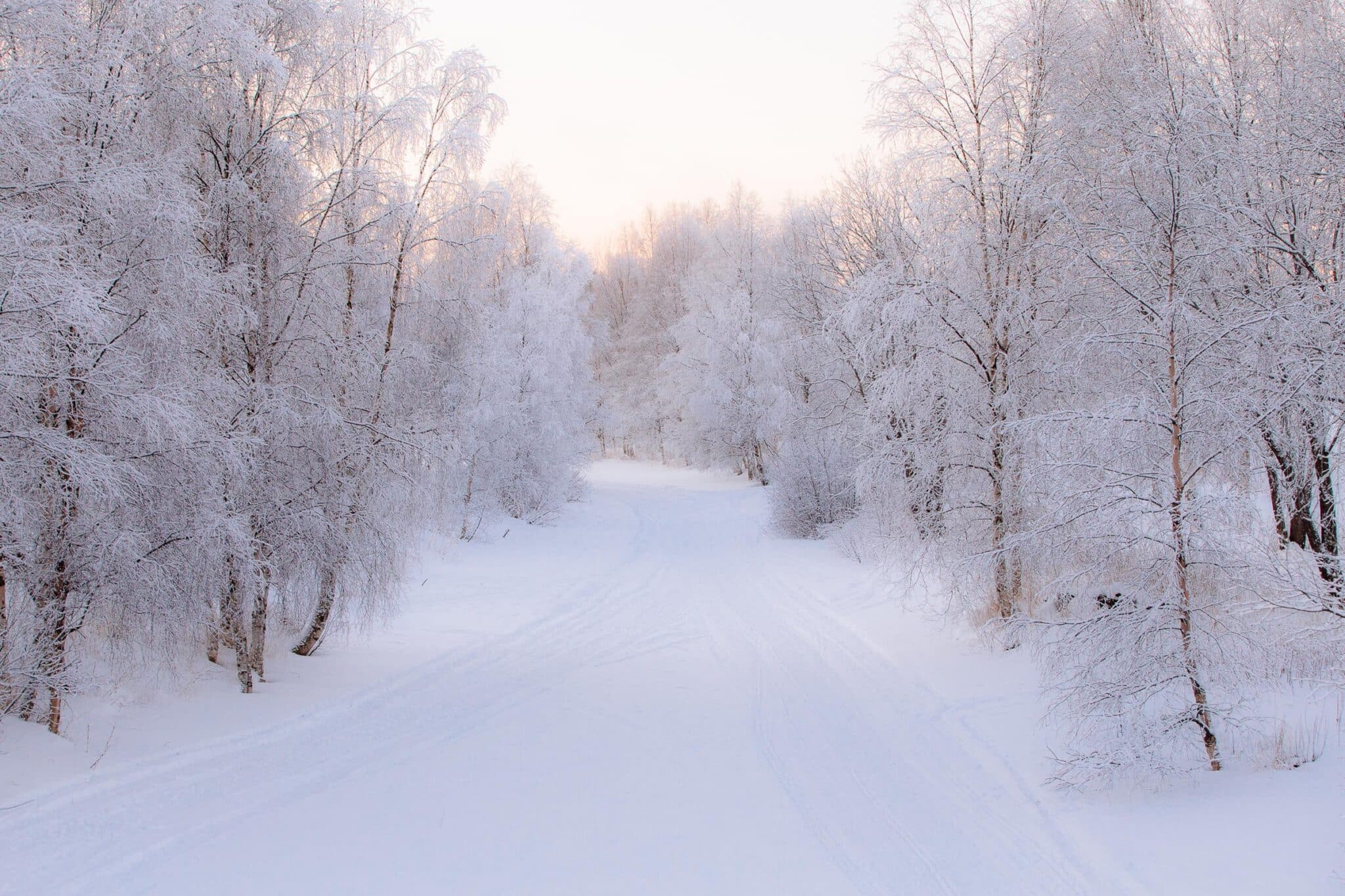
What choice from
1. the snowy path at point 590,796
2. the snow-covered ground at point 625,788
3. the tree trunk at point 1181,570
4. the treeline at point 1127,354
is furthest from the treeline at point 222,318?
the tree trunk at point 1181,570

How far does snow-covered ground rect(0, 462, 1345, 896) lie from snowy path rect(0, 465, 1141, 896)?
0.07 feet

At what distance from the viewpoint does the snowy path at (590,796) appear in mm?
3992

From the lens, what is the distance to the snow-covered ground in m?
3.91

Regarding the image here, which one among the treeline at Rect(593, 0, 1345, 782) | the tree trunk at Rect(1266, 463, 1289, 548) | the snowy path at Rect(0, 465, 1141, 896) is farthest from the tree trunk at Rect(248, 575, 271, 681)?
the tree trunk at Rect(1266, 463, 1289, 548)

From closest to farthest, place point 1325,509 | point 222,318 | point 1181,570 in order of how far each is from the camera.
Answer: point 1181,570 → point 222,318 → point 1325,509

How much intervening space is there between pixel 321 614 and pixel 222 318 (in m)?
3.54

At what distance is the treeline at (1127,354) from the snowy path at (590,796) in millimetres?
1130

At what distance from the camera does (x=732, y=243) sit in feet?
104

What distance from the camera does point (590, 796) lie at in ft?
16.7

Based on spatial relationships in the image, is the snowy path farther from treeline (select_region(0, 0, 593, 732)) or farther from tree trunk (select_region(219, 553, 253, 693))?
treeline (select_region(0, 0, 593, 732))

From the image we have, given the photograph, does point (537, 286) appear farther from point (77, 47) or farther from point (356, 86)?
point (77, 47)

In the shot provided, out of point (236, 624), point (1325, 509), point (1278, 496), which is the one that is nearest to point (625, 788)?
point (236, 624)

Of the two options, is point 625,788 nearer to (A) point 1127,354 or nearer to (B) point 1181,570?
(B) point 1181,570

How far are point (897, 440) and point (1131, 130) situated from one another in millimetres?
3705
